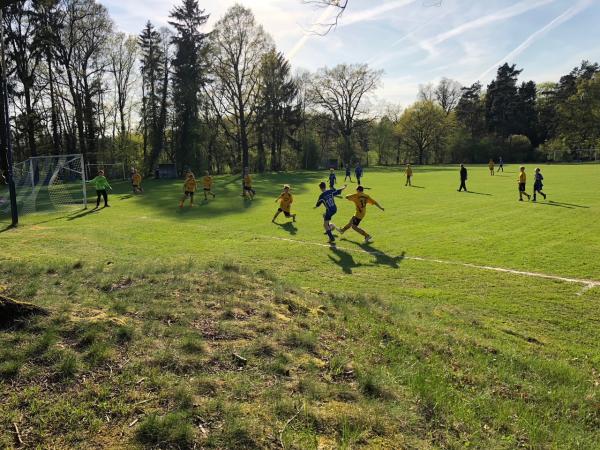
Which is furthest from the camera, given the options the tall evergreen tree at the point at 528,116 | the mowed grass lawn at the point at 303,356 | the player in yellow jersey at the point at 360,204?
the tall evergreen tree at the point at 528,116

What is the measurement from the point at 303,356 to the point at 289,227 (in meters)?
12.1

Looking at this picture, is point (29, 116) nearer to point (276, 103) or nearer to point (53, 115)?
point (53, 115)

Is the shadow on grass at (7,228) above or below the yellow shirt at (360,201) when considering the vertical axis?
below

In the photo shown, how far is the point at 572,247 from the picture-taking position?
40.2 ft

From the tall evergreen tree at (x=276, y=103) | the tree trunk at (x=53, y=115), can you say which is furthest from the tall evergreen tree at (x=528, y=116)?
the tree trunk at (x=53, y=115)

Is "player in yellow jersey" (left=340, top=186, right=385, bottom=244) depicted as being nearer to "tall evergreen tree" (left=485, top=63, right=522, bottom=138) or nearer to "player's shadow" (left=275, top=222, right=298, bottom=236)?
"player's shadow" (left=275, top=222, right=298, bottom=236)

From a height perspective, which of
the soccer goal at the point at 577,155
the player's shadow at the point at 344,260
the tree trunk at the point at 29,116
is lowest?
the player's shadow at the point at 344,260

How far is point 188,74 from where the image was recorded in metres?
46.5

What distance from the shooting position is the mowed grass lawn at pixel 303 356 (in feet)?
11.1

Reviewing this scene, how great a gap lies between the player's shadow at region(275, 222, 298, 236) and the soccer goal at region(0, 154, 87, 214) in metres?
12.2

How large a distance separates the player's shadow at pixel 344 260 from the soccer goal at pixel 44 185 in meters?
16.3

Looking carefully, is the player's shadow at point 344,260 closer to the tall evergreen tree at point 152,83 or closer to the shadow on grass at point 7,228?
the shadow on grass at point 7,228

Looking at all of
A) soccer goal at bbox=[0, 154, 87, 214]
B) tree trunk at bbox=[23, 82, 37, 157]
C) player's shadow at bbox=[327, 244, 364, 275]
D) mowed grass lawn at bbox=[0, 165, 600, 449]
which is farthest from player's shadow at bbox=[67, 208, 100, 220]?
tree trunk at bbox=[23, 82, 37, 157]

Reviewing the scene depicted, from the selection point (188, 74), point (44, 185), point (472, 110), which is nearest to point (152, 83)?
point (188, 74)
